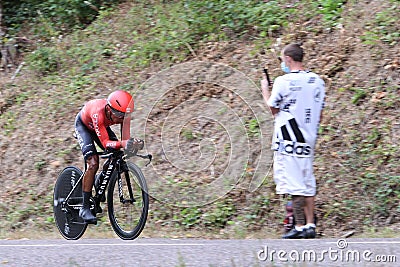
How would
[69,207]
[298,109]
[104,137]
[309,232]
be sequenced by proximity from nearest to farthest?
[298,109]
[309,232]
[104,137]
[69,207]

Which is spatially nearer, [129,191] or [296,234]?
[296,234]

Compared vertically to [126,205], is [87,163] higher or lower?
higher

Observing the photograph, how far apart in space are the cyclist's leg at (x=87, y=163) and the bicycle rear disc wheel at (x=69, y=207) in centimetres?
28

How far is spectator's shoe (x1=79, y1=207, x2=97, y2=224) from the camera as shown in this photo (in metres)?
8.47

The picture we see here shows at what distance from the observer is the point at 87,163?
848cm

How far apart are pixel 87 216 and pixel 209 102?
4.67 metres

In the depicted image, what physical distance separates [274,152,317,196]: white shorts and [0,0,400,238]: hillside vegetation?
148cm

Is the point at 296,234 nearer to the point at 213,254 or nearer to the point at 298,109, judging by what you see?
the point at 298,109

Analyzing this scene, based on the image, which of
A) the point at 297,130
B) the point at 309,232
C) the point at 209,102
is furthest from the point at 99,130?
the point at 209,102

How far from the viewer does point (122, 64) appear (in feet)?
47.8

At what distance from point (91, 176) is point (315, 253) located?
128 inches

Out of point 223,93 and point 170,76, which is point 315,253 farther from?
point 170,76

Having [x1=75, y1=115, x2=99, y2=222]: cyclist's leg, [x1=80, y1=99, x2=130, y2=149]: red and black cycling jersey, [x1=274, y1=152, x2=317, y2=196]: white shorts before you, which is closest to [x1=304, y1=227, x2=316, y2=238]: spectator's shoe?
[x1=274, y1=152, x2=317, y2=196]: white shorts

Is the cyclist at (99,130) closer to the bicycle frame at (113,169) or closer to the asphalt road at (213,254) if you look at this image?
the bicycle frame at (113,169)
